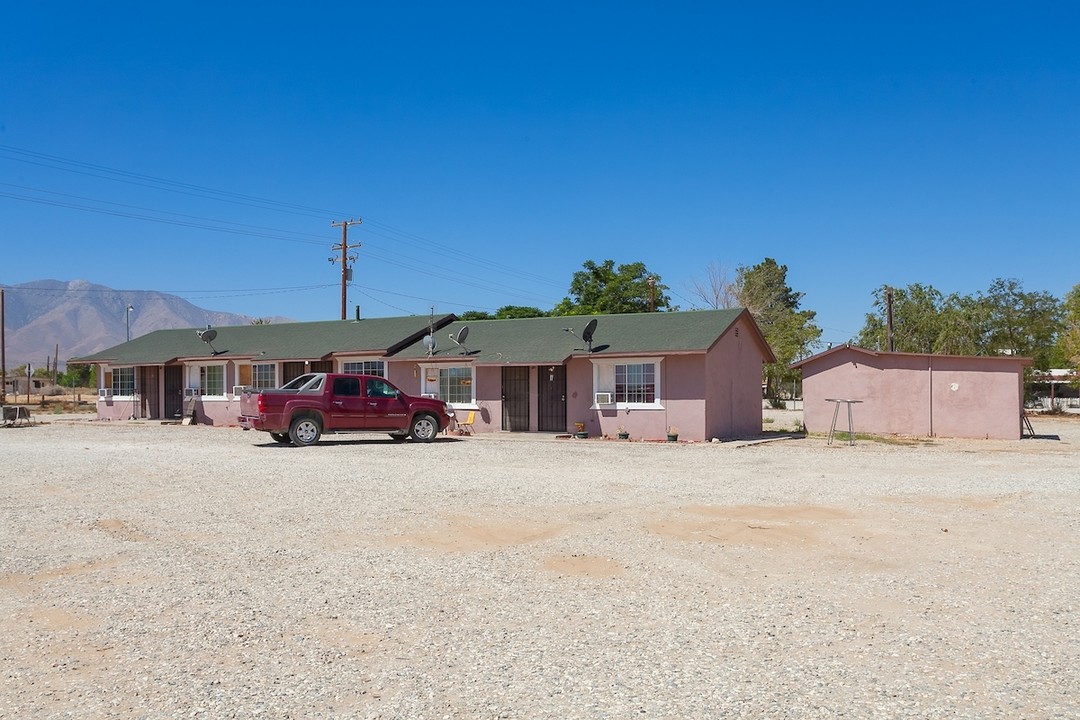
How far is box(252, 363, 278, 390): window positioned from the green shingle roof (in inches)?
22.5

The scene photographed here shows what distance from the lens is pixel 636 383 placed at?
26000 mm

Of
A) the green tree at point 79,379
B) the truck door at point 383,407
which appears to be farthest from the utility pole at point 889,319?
the green tree at point 79,379

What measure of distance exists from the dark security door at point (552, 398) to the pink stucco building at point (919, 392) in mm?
8099

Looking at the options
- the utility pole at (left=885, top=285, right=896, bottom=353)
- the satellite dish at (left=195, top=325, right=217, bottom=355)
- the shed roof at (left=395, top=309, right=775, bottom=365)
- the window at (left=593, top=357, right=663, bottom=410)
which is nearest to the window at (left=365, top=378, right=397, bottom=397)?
the shed roof at (left=395, top=309, right=775, bottom=365)

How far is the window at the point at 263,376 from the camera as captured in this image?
32.7 metres

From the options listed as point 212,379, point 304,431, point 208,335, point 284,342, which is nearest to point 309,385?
point 304,431

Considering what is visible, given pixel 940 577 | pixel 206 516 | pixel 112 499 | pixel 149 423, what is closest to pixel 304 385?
pixel 112 499

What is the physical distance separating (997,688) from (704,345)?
1986 cm

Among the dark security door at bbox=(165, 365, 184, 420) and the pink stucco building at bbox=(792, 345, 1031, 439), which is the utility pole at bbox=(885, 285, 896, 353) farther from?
the dark security door at bbox=(165, 365, 184, 420)

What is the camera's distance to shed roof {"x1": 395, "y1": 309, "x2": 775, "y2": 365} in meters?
25.7

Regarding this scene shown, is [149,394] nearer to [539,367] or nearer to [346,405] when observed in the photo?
[346,405]

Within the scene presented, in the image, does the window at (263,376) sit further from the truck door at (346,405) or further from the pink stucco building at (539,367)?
the truck door at (346,405)

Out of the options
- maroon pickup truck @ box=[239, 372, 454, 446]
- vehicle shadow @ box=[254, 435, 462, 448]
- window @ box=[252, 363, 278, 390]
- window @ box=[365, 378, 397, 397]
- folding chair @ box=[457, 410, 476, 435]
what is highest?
window @ box=[252, 363, 278, 390]

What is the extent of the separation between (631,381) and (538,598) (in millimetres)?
19482
